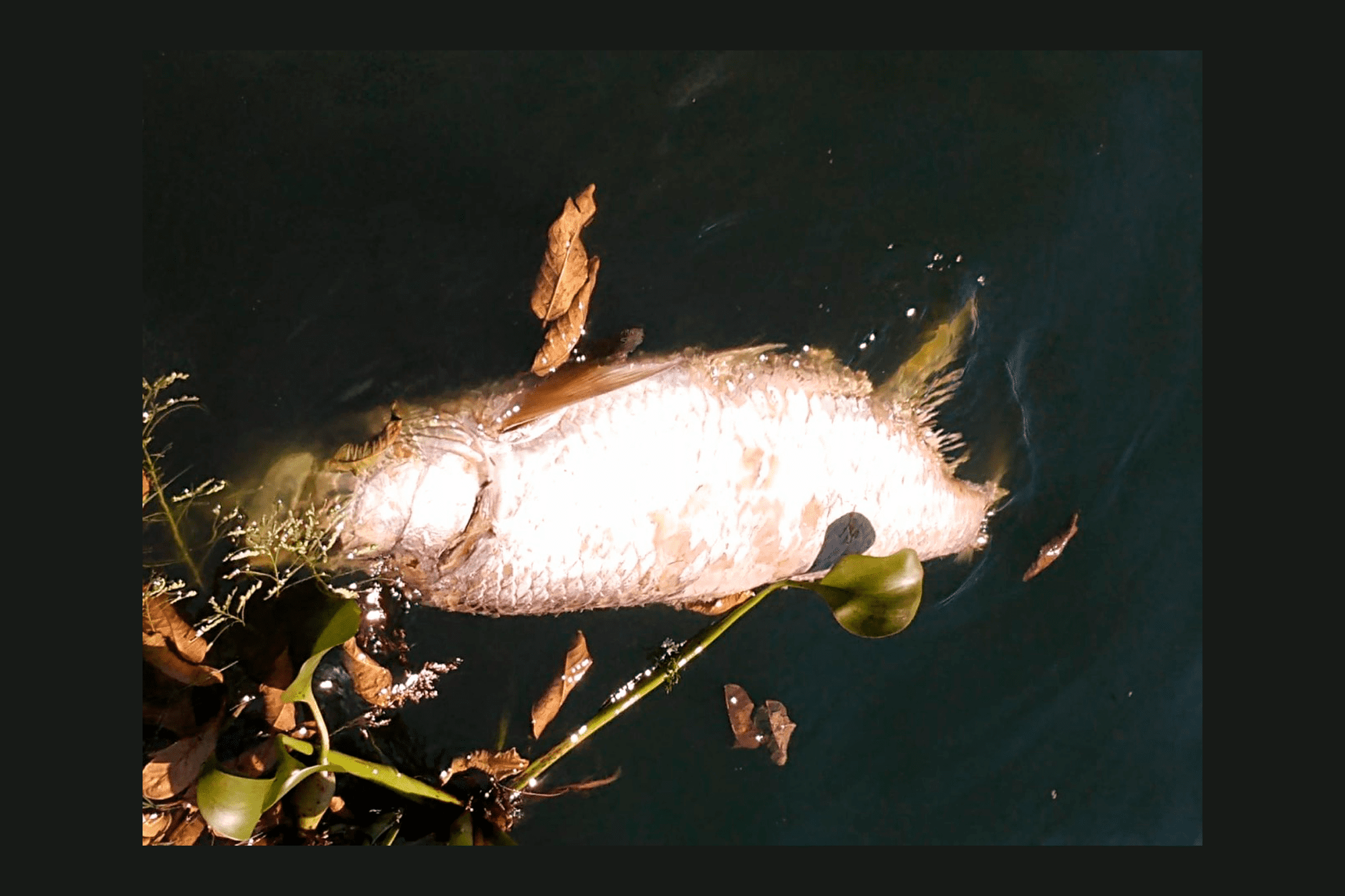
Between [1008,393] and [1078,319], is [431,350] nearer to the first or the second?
[1008,393]

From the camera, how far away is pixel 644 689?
145cm

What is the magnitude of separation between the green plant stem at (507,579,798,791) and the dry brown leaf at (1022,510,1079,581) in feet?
1.82

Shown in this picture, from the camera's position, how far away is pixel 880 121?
144cm

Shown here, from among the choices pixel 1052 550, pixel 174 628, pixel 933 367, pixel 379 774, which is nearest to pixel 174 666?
pixel 174 628

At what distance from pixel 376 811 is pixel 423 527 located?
0.49m

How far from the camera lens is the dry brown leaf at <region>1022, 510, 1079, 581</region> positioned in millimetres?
1688

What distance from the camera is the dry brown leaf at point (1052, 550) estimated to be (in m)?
1.69

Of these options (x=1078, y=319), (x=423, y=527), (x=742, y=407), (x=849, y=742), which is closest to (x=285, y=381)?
(x=423, y=527)

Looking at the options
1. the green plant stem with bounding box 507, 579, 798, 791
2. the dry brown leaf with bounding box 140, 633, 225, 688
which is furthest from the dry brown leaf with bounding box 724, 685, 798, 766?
the dry brown leaf with bounding box 140, 633, 225, 688

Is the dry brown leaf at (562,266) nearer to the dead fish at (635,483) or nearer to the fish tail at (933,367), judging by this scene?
the dead fish at (635,483)

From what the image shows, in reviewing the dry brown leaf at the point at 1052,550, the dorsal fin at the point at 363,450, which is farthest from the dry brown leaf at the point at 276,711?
the dry brown leaf at the point at 1052,550

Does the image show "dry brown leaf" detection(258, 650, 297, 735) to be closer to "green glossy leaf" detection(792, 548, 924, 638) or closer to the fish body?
the fish body

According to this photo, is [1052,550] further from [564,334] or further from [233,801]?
[233,801]

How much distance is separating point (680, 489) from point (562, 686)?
0.40 meters
